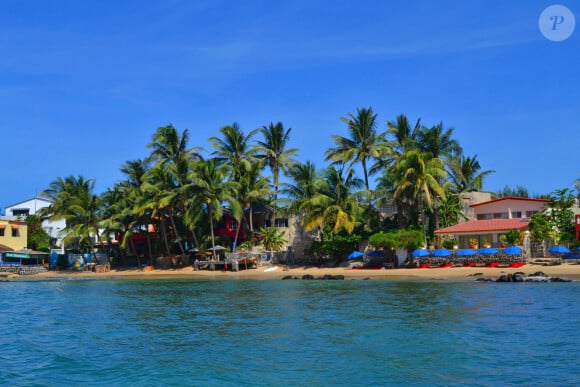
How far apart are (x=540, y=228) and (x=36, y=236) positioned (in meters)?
52.4

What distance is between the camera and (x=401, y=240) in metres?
40.2

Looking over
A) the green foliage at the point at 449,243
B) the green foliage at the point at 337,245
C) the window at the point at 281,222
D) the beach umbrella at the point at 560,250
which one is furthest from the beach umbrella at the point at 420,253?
the window at the point at 281,222

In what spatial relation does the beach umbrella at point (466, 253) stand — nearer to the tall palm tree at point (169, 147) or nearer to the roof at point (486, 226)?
the roof at point (486, 226)

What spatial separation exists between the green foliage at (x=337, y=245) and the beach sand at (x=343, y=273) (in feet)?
5.99

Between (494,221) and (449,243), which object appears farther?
(494,221)

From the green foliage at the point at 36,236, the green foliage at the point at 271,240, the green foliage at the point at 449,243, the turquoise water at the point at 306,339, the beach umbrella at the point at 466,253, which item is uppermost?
the green foliage at the point at 36,236

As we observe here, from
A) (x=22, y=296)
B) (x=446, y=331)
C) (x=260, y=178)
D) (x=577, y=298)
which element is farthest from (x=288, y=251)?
(x=446, y=331)

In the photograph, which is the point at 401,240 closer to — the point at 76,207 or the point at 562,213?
the point at 562,213

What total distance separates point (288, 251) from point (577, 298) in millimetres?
28722

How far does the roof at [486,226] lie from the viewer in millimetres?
39375

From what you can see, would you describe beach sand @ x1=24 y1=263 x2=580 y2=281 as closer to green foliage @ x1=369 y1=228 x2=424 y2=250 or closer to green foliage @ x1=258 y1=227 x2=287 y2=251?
green foliage @ x1=369 y1=228 x2=424 y2=250

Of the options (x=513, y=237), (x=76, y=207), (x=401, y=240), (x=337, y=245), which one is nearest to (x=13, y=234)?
(x=76, y=207)

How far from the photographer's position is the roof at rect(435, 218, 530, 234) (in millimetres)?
39375

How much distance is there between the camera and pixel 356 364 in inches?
492
